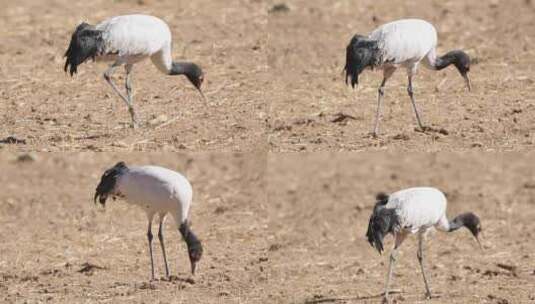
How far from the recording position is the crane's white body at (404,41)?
13.7 meters

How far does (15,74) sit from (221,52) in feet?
7.72

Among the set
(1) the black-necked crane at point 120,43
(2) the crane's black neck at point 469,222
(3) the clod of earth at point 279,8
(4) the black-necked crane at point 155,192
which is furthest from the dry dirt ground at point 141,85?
(2) the crane's black neck at point 469,222

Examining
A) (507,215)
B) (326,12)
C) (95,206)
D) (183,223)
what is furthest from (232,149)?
(326,12)

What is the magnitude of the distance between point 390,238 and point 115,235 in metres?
2.93

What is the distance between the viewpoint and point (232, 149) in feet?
47.4

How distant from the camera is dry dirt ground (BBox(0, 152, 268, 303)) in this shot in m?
13.0

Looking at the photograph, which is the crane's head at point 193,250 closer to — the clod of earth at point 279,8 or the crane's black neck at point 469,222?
the crane's black neck at point 469,222

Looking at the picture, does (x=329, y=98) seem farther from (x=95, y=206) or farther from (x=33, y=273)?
(x=33, y=273)

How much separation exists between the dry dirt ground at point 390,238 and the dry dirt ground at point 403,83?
1.18 meters

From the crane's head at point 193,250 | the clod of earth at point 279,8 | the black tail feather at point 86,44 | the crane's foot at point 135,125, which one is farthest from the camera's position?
the clod of earth at point 279,8

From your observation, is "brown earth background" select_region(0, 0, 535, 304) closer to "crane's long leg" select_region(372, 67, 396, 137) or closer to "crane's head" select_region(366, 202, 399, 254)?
"crane's long leg" select_region(372, 67, 396, 137)

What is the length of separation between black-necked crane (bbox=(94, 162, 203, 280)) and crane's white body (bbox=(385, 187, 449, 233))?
1.80 meters

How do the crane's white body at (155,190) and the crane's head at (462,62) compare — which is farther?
the crane's head at (462,62)

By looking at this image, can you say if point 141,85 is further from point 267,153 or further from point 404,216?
point 404,216
